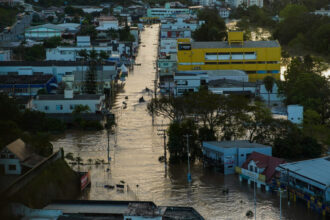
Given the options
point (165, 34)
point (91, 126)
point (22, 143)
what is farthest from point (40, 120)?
point (165, 34)

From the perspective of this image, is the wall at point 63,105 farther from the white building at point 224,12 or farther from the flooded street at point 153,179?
the white building at point 224,12

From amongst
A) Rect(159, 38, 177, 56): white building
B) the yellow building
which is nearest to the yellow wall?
the yellow building

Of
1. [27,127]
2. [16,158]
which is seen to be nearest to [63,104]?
[27,127]

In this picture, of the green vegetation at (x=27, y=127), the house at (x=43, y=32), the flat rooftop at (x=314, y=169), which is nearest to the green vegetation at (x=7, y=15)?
the house at (x=43, y=32)

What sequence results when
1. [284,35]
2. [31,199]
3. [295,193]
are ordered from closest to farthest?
1. [31,199]
2. [295,193]
3. [284,35]

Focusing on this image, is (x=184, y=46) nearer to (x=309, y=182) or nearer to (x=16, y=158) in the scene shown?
(x=309, y=182)

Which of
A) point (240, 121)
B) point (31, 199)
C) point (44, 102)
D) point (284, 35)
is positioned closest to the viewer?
point (31, 199)

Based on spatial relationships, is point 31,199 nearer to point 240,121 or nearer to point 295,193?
point 295,193

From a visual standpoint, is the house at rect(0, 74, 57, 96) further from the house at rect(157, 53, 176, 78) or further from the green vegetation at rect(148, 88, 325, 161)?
the green vegetation at rect(148, 88, 325, 161)
